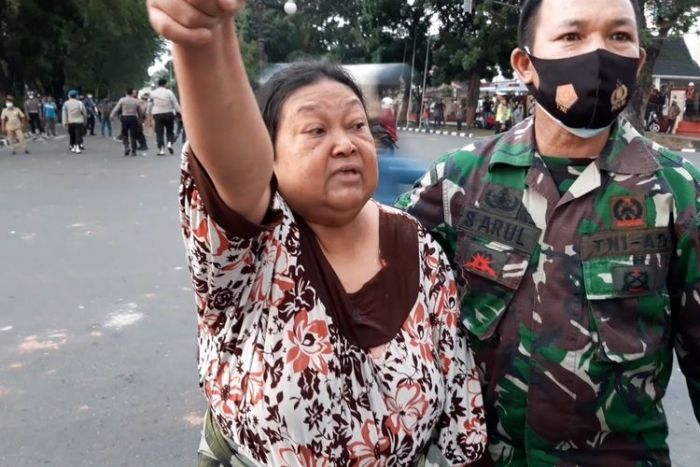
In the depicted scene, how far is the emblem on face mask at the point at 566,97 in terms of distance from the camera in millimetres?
1622

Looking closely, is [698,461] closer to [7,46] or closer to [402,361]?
[402,361]

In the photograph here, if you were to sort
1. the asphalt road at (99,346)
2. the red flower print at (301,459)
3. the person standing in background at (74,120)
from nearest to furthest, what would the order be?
the red flower print at (301,459) → the asphalt road at (99,346) → the person standing in background at (74,120)

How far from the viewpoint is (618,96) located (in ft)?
5.39

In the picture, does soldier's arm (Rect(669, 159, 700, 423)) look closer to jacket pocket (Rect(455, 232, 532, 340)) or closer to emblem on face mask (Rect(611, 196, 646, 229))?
emblem on face mask (Rect(611, 196, 646, 229))

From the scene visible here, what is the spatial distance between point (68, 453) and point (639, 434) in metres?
2.48

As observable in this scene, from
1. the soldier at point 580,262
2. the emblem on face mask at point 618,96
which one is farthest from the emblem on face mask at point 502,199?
the emblem on face mask at point 618,96

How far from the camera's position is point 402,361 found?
4.39 ft

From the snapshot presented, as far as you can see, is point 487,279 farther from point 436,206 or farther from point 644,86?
point 644,86

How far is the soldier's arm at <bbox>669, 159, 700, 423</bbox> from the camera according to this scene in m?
1.47

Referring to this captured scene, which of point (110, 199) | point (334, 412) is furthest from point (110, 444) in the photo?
point (110, 199)

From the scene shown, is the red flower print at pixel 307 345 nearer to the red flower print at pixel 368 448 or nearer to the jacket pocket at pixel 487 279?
the red flower print at pixel 368 448

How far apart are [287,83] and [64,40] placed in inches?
1200

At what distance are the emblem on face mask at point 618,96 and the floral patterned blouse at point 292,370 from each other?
745mm

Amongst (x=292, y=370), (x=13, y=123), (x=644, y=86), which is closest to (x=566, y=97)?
(x=292, y=370)
